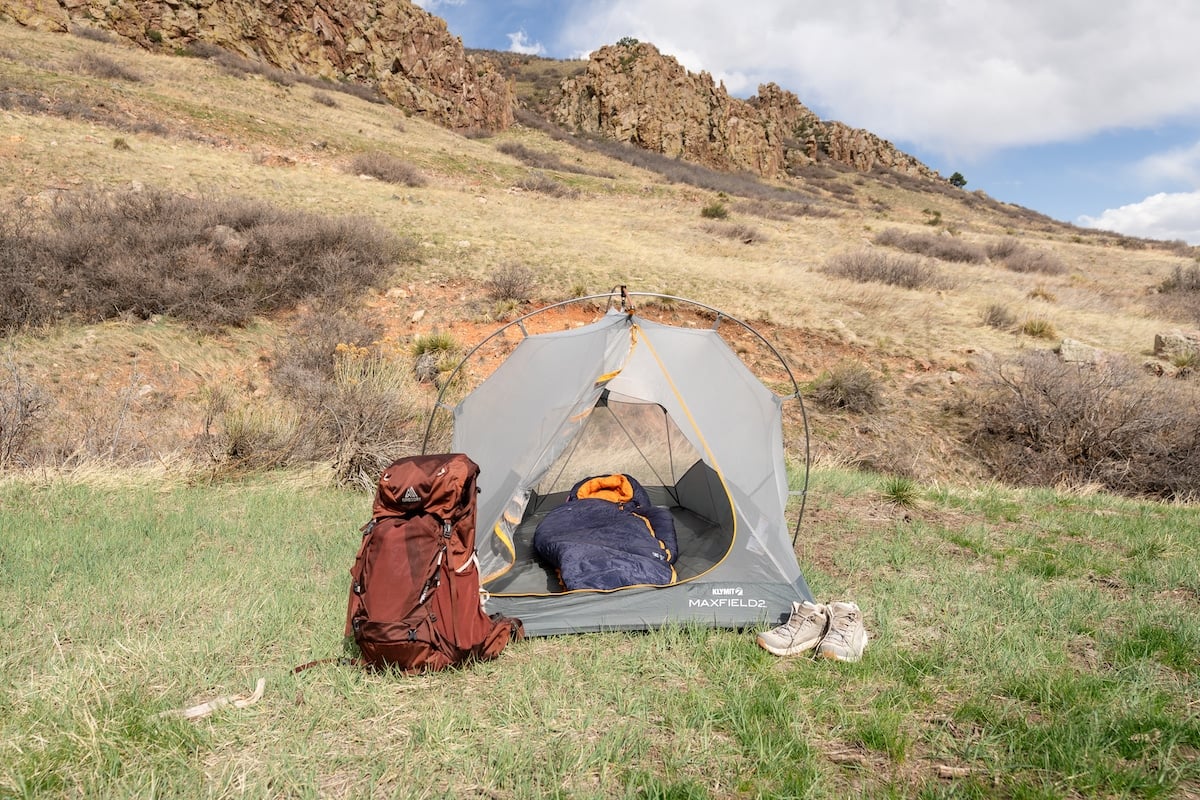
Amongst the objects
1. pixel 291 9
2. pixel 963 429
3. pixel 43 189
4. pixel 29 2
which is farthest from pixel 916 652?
pixel 291 9

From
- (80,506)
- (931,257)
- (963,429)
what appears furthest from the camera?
(931,257)

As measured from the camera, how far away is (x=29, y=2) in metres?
25.0

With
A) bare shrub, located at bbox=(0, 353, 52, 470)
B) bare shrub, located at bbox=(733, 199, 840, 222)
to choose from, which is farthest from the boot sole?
bare shrub, located at bbox=(733, 199, 840, 222)

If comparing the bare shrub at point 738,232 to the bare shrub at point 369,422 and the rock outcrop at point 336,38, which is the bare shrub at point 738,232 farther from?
the rock outcrop at point 336,38

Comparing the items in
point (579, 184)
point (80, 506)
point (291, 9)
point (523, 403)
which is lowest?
point (80, 506)

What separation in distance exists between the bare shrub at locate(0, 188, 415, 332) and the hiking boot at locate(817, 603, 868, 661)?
34.1ft

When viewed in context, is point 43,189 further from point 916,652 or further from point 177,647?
point 916,652

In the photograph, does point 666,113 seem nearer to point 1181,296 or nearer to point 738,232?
point 738,232

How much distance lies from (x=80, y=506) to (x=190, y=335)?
5.40 m

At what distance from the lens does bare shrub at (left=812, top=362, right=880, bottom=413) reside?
10.4m

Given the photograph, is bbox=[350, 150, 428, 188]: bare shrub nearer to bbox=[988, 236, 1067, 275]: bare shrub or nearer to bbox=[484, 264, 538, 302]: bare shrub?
bbox=[484, 264, 538, 302]: bare shrub

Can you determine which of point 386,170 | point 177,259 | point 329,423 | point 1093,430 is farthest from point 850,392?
point 386,170

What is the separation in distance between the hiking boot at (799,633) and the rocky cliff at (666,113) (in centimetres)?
4388

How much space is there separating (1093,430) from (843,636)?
780 centimetres
